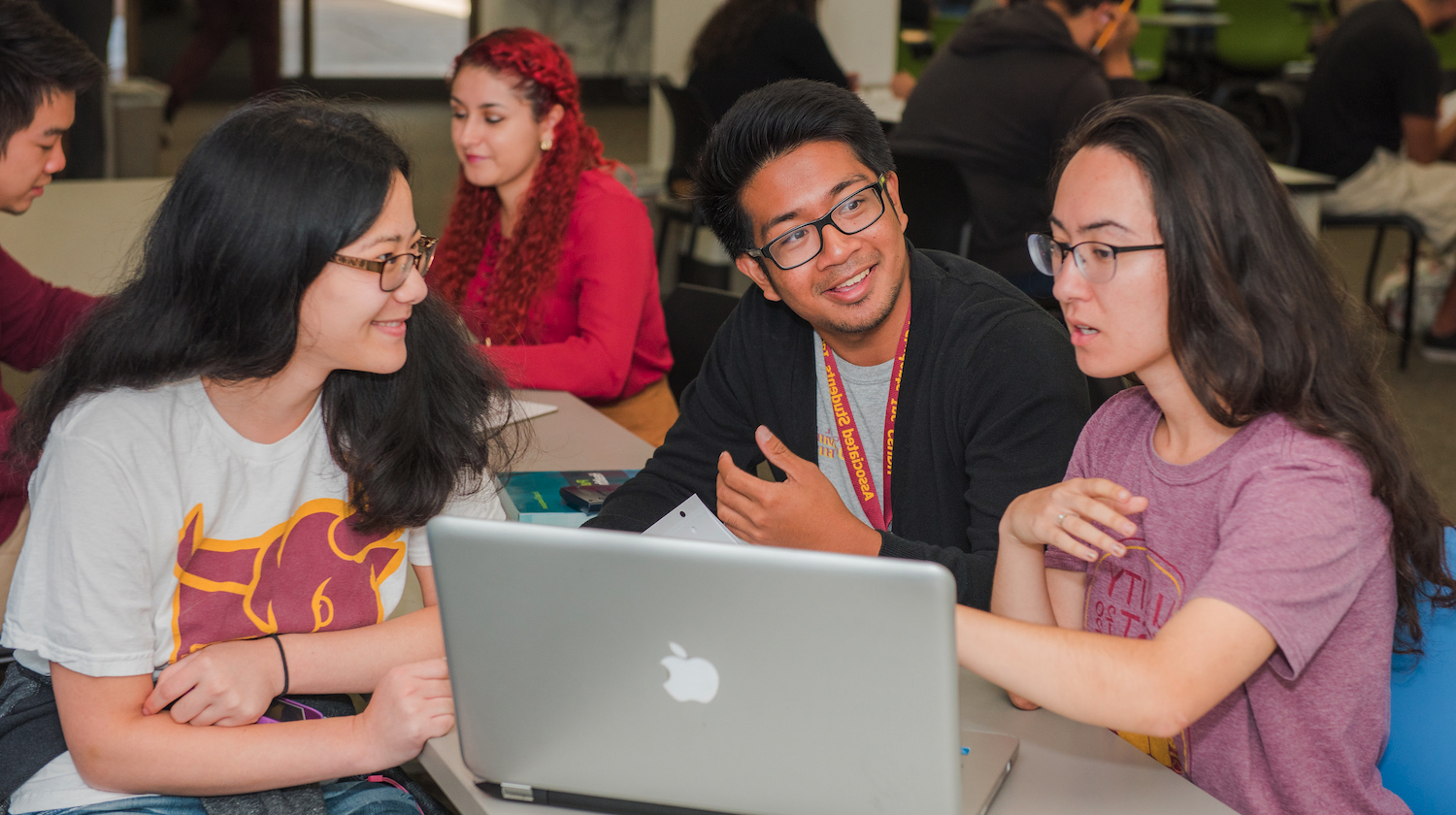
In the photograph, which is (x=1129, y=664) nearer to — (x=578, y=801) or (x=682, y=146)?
(x=578, y=801)

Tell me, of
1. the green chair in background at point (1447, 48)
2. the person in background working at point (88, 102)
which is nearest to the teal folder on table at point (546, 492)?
the person in background working at point (88, 102)

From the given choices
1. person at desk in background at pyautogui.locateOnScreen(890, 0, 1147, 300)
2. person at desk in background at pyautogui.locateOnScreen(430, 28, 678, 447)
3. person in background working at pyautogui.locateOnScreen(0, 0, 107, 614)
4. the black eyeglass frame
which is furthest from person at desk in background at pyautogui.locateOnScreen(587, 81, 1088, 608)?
person at desk in background at pyautogui.locateOnScreen(890, 0, 1147, 300)

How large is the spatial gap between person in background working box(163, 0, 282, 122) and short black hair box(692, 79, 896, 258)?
677 cm

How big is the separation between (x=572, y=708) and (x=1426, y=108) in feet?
15.4

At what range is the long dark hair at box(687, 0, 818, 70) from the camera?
14.6 feet

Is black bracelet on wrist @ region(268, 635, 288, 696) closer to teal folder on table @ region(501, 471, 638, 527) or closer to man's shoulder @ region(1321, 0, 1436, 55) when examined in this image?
teal folder on table @ region(501, 471, 638, 527)

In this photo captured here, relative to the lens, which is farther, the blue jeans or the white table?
the blue jeans

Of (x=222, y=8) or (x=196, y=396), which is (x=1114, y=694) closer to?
(x=196, y=396)

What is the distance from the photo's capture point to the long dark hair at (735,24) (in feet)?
14.6

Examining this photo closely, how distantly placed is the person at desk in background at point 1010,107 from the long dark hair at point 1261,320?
2.26 m

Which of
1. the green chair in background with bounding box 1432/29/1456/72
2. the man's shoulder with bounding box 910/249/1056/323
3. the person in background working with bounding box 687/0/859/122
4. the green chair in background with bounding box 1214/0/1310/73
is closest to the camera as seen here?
the man's shoulder with bounding box 910/249/1056/323

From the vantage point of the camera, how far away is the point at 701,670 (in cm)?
90

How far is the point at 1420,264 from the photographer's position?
4.84m

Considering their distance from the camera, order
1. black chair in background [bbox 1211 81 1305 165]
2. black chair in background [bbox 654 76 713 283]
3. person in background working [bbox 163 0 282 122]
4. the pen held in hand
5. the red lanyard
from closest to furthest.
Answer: the red lanyard
the pen held in hand
black chair in background [bbox 654 76 713 283]
black chair in background [bbox 1211 81 1305 165]
person in background working [bbox 163 0 282 122]
